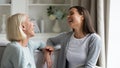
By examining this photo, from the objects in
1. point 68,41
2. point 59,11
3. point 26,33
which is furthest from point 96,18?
point 26,33

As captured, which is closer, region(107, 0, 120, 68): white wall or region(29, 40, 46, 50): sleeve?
region(29, 40, 46, 50): sleeve

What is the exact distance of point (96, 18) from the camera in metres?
3.41

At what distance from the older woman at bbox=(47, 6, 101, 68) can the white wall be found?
1082 millimetres

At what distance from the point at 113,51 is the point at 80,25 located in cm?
119

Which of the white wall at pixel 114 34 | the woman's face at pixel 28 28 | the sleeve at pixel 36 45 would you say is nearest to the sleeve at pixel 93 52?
the sleeve at pixel 36 45

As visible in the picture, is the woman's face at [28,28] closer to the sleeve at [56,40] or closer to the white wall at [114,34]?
the sleeve at [56,40]

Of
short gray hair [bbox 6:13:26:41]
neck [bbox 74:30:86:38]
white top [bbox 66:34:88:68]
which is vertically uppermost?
short gray hair [bbox 6:13:26:41]

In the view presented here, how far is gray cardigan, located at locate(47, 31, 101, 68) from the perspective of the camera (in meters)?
2.15

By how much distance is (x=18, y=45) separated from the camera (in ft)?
6.21

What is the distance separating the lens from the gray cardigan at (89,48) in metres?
2.15

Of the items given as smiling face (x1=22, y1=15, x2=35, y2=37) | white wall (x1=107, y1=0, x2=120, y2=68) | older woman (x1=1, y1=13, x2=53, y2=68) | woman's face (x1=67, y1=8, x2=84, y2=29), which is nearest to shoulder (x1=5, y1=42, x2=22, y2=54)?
older woman (x1=1, y1=13, x2=53, y2=68)

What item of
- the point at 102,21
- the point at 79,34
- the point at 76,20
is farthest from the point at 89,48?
the point at 102,21

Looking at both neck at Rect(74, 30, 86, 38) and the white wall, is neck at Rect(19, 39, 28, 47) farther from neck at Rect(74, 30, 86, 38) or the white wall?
the white wall

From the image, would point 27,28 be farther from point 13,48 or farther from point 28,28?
point 13,48
